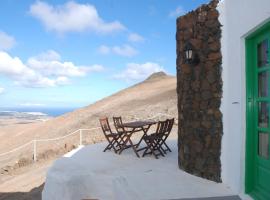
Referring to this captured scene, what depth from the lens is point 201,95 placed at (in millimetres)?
6789

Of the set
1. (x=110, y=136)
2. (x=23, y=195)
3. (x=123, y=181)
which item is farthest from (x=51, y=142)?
(x=123, y=181)

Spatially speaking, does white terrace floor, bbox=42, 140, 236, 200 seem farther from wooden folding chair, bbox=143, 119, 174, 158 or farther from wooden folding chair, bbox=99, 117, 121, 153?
wooden folding chair, bbox=99, 117, 121, 153

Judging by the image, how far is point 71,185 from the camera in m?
6.95

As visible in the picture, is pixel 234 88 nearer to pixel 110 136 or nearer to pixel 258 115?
pixel 258 115

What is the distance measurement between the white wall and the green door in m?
0.12

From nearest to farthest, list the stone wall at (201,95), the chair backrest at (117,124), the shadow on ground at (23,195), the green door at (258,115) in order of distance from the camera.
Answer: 1. the green door at (258,115)
2. the stone wall at (201,95)
3. the chair backrest at (117,124)
4. the shadow on ground at (23,195)

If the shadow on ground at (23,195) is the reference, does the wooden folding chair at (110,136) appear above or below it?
above

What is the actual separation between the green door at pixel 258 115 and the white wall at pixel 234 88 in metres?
0.12

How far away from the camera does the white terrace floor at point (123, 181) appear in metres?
6.00

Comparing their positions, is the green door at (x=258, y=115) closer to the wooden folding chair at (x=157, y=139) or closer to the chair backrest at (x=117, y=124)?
the wooden folding chair at (x=157, y=139)

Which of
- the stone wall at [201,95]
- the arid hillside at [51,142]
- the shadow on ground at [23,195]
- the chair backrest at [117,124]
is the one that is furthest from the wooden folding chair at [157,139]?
the arid hillside at [51,142]

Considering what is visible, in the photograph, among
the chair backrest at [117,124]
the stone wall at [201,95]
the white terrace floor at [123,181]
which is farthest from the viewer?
the chair backrest at [117,124]

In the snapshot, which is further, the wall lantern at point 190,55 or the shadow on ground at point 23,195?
the shadow on ground at point 23,195

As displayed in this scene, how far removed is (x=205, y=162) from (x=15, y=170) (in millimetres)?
9942
